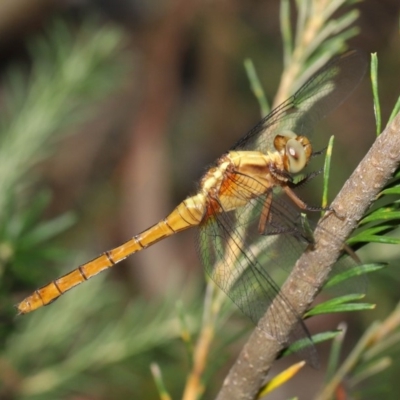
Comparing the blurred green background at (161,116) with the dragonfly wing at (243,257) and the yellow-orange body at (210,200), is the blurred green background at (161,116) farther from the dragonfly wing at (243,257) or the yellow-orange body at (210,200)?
the dragonfly wing at (243,257)

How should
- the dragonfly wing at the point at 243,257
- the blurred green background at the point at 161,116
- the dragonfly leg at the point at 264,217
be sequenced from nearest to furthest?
the dragonfly wing at the point at 243,257, the dragonfly leg at the point at 264,217, the blurred green background at the point at 161,116

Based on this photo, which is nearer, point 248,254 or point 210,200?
point 248,254

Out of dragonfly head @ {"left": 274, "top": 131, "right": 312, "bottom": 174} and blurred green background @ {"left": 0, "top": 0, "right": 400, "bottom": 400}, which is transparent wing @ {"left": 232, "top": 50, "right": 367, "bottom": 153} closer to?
dragonfly head @ {"left": 274, "top": 131, "right": 312, "bottom": 174}

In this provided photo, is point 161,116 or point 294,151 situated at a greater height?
point 161,116

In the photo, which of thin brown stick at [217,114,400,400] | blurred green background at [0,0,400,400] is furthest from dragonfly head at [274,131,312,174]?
blurred green background at [0,0,400,400]

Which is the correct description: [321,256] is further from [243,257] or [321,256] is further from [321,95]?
[321,95]

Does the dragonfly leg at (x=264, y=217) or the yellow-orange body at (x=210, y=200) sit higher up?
the yellow-orange body at (x=210, y=200)

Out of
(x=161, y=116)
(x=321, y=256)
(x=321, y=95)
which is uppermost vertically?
(x=161, y=116)

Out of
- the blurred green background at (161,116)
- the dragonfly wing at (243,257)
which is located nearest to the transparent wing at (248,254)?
the dragonfly wing at (243,257)

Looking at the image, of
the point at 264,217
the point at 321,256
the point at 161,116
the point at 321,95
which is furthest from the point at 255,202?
the point at 161,116
